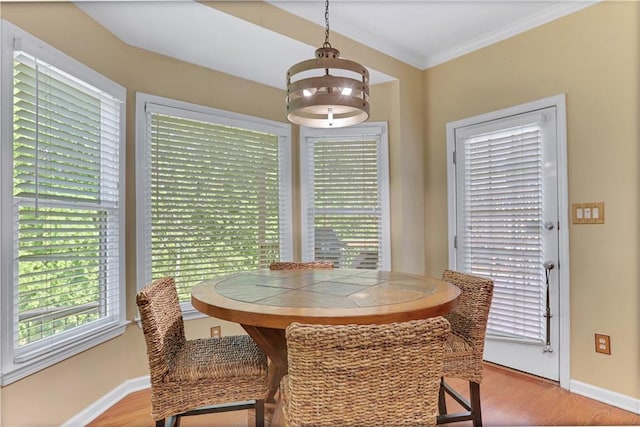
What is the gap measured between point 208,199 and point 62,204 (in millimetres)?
1045

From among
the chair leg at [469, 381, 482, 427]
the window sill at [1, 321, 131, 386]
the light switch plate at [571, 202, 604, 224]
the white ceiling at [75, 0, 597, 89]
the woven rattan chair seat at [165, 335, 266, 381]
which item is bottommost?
the chair leg at [469, 381, 482, 427]

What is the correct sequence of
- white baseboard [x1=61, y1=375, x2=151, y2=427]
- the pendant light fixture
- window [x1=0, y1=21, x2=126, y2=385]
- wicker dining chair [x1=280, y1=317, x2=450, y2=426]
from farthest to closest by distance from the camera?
white baseboard [x1=61, y1=375, x2=151, y2=427] → window [x1=0, y1=21, x2=126, y2=385] → the pendant light fixture → wicker dining chair [x1=280, y1=317, x2=450, y2=426]

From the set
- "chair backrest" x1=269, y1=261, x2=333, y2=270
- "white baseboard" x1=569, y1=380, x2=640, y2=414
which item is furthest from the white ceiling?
"white baseboard" x1=569, y1=380, x2=640, y2=414

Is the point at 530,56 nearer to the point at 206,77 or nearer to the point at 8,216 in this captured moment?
the point at 206,77

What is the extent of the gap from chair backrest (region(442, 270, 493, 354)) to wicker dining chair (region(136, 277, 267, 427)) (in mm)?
971

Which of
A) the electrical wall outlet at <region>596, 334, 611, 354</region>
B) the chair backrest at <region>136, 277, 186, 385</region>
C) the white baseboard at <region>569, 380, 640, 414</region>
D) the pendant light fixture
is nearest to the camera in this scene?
the chair backrest at <region>136, 277, 186, 385</region>

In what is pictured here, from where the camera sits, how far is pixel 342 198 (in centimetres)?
343

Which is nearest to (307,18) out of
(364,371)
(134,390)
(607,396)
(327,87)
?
(327,87)

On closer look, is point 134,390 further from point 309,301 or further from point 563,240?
point 563,240

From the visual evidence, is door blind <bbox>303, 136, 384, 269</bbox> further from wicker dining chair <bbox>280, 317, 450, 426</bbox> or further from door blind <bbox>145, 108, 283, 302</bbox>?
wicker dining chair <bbox>280, 317, 450, 426</bbox>

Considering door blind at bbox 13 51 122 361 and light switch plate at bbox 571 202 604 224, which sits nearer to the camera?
door blind at bbox 13 51 122 361

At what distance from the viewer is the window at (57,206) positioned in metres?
1.77

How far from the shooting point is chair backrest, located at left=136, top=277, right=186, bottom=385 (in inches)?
59.9

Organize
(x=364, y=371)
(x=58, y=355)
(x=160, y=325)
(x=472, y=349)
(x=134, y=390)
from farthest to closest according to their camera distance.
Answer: (x=134, y=390)
(x=58, y=355)
(x=472, y=349)
(x=160, y=325)
(x=364, y=371)
